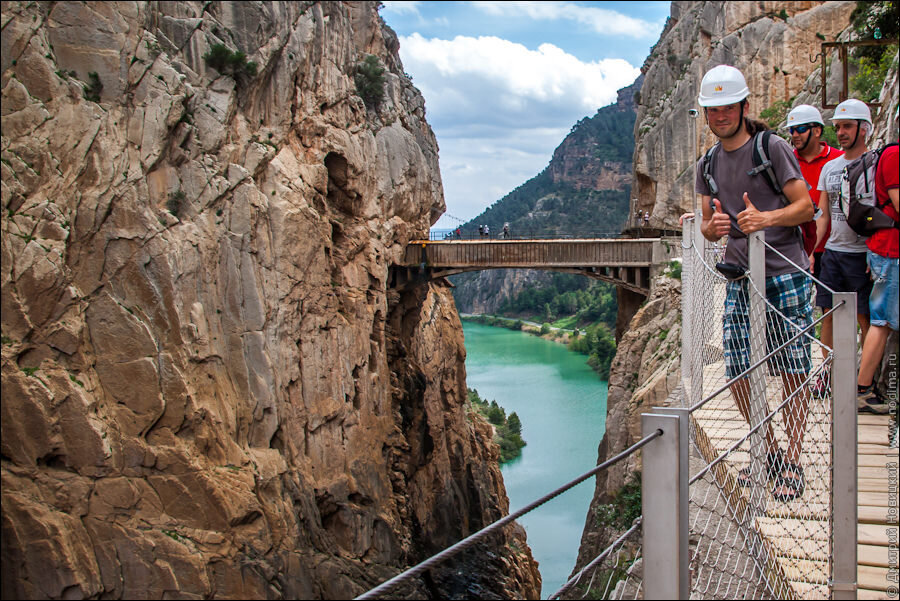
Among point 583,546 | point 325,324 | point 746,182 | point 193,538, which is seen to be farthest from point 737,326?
point 325,324

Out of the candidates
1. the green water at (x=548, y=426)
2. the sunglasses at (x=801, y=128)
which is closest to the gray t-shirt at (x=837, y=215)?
the sunglasses at (x=801, y=128)

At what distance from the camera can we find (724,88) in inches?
138

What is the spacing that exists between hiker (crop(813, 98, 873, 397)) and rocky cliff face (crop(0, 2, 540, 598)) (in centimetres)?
1130

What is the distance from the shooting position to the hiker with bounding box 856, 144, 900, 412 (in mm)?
4160

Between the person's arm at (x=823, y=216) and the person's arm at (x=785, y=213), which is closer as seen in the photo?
the person's arm at (x=785, y=213)

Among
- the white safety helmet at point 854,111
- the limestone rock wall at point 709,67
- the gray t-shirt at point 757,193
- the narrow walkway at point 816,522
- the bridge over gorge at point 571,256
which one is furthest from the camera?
the limestone rock wall at point 709,67

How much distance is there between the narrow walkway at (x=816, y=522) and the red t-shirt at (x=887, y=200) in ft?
3.56

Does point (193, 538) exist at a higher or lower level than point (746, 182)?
lower

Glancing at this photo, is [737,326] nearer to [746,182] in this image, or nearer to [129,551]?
[746,182]

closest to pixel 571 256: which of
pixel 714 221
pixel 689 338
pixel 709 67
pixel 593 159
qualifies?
pixel 709 67

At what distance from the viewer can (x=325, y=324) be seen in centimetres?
1672

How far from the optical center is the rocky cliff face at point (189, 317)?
1281cm

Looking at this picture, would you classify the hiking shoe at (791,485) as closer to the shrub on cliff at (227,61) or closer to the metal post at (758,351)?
the metal post at (758,351)

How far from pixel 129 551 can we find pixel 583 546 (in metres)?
7.63
